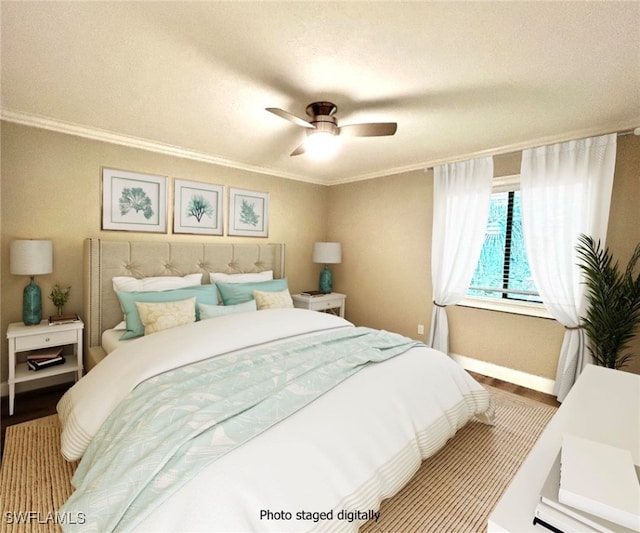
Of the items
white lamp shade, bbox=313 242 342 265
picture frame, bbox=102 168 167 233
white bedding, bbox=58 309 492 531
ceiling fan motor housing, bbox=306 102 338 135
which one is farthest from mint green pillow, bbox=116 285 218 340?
ceiling fan motor housing, bbox=306 102 338 135

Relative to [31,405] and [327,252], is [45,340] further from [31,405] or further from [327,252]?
[327,252]

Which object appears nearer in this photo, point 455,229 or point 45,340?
point 45,340

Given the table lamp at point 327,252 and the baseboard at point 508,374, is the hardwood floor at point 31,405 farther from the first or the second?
the baseboard at point 508,374

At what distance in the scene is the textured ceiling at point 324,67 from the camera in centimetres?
139

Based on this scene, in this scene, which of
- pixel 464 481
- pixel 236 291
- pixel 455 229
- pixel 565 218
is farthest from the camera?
pixel 455 229

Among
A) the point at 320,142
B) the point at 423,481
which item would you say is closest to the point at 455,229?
the point at 320,142

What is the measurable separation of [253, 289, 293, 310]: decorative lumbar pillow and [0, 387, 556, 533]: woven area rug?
A: 1.76 metres

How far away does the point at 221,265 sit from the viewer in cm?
359

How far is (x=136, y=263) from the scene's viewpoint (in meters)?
3.00

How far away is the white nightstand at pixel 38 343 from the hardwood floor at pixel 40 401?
0.09 meters

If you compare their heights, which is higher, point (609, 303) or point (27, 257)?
point (27, 257)

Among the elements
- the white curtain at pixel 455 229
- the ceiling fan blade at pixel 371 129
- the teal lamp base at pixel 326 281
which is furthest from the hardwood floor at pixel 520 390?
the ceiling fan blade at pixel 371 129

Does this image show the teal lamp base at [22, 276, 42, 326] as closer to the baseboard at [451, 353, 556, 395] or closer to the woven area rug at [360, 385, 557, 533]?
the woven area rug at [360, 385, 557, 533]

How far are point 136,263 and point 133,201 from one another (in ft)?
2.01
